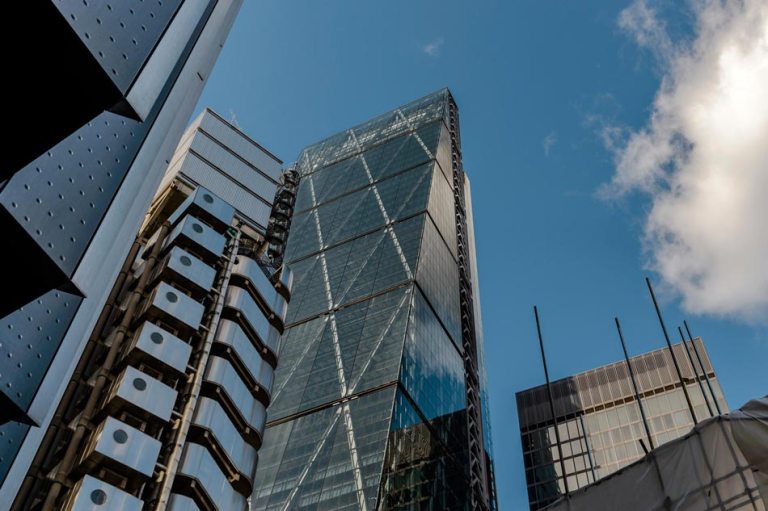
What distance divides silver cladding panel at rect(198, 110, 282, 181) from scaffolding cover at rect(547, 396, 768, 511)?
33.6 metres

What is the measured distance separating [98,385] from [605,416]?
61.3 metres

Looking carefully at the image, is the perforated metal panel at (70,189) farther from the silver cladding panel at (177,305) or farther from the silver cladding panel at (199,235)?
the silver cladding panel at (199,235)

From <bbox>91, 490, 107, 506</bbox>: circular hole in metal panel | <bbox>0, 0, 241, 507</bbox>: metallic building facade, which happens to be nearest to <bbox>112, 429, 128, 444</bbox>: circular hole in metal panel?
<bbox>91, 490, 107, 506</bbox>: circular hole in metal panel

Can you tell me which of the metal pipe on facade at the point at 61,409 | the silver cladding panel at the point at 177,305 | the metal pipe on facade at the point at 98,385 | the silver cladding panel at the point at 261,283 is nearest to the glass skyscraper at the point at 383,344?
the silver cladding panel at the point at 261,283

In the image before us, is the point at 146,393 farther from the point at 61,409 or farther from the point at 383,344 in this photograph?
the point at 383,344

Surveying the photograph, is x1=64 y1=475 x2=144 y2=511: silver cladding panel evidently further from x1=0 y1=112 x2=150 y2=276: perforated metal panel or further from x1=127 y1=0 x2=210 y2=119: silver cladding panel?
x1=127 y1=0 x2=210 y2=119: silver cladding panel

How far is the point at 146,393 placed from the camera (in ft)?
73.9

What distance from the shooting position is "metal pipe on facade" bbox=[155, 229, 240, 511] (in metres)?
21.0

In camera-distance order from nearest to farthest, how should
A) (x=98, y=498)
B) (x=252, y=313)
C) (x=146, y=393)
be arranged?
(x=98, y=498) < (x=146, y=393) < (x=252, y=313)

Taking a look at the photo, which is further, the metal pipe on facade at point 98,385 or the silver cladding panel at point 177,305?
the silver cladding panel at point 177,305

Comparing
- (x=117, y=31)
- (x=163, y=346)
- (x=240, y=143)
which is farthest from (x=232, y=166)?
(x=117, y=31)

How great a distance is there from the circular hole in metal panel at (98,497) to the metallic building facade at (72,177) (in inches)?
599

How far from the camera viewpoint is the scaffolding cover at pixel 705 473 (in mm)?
11289

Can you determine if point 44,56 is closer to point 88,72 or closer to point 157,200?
point 88,72
